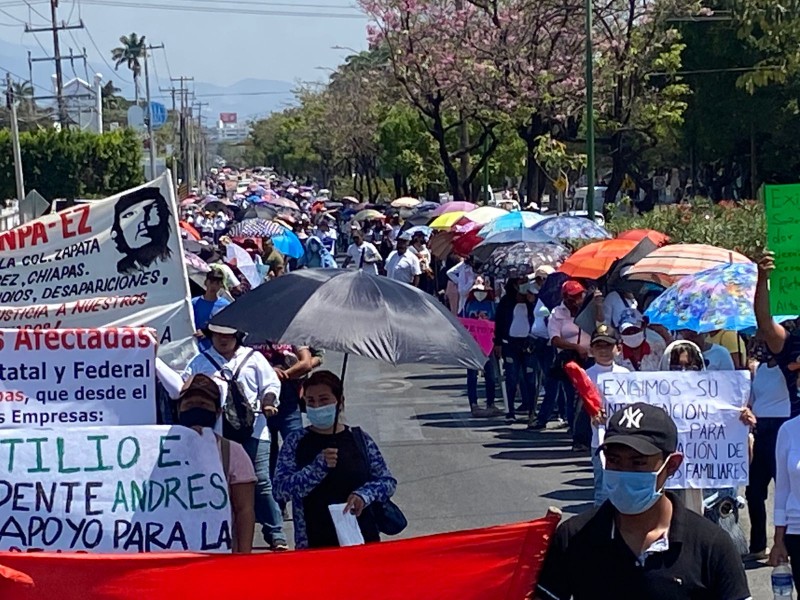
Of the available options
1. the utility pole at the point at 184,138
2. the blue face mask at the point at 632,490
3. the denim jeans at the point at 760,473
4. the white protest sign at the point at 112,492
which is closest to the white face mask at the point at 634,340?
the denim jeans at the point at 760,473

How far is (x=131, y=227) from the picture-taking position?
8984mm

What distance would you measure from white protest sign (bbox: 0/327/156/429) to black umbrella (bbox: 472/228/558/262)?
11659 mm

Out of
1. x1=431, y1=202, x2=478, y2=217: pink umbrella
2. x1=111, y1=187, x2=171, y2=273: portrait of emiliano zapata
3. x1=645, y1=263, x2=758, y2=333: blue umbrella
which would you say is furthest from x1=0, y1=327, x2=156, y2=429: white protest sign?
x1=431, y1=202, x2=478, y2=217: pink umbrella

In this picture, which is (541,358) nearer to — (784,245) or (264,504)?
(264,504)

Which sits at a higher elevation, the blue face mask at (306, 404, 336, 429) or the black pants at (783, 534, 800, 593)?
the blue face mask at (306, 404, 336, 429)

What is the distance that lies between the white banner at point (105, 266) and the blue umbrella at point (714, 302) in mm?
3485

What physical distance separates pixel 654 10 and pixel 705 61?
20841 millimetres

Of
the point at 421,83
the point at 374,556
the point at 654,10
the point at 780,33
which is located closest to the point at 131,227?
the point at 374,556

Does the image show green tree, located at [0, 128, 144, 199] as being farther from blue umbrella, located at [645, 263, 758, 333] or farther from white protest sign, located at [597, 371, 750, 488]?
white protest sign, located at [597, 371, 750, 488]

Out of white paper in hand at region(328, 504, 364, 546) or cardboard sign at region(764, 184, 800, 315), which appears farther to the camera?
cardboard sign at region(764, 184, 800, 315)

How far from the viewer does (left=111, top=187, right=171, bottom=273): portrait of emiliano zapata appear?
8.94 metres

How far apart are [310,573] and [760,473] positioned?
543 cm

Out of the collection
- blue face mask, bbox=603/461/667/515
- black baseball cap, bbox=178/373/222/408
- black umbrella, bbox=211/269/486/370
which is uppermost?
black umbrella, bbox=211/269/486/370

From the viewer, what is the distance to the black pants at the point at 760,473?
9.34 metres
